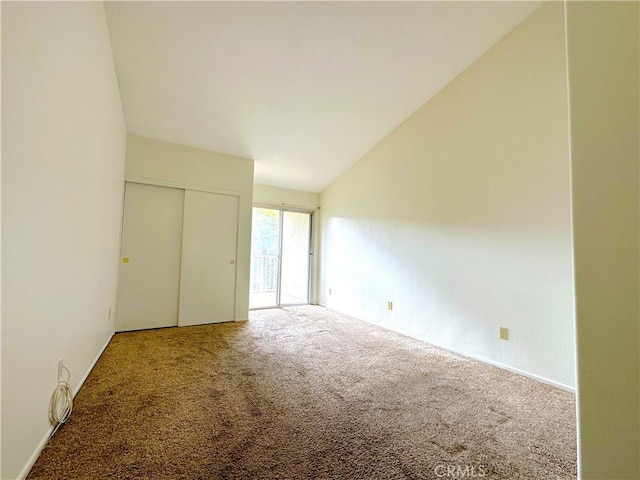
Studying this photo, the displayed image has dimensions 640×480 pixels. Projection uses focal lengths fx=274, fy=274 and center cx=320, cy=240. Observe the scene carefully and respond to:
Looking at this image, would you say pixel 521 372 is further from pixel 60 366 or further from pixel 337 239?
pixel 60 366

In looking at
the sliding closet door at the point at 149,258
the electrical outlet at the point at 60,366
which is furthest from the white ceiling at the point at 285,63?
the electrical outlet at the point at 60,366

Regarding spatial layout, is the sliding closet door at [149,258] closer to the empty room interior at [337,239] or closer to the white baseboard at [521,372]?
the empty room interior at [337,239]

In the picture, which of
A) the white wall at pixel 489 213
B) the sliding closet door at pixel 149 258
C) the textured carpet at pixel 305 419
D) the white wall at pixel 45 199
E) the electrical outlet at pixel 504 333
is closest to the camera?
the white wall at pixel 45 199

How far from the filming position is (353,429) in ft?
5.12

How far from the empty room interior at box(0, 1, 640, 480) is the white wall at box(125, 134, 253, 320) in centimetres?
3

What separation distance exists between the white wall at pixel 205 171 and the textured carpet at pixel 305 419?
1475 mm

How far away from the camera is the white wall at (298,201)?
4.89m

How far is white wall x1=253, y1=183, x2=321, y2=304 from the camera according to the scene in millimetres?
4891

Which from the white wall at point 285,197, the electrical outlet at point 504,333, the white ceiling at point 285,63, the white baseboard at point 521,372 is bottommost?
the white baseboard at point 521,372

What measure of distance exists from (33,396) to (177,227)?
266 cm

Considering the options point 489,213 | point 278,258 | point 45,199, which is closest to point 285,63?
point 45,199

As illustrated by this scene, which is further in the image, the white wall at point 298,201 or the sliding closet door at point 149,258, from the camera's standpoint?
the white wall at point 298,201

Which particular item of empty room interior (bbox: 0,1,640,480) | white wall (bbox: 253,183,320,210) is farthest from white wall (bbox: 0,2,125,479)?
white wall (bbox: 253,183,320,210)

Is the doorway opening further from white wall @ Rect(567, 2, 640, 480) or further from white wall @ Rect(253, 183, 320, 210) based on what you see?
white wall @ Rect(567, 2, 640, 480)
